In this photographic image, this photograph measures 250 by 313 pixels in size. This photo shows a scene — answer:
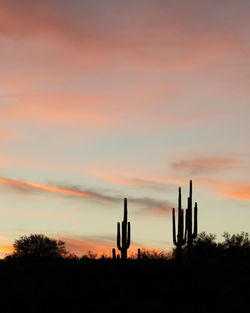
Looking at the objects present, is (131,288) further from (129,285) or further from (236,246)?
(236,246)

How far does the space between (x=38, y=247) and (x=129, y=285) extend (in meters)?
35.8

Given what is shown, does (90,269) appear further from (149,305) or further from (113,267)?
Answer: (149,305)

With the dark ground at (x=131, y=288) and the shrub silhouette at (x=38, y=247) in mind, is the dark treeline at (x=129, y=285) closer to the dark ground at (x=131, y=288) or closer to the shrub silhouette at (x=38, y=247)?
the dark ground at (x=131, y=288)

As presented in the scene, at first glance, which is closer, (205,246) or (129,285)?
(129,285)

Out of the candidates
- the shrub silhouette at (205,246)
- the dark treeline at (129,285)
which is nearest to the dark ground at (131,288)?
the dark treeline at (129,285)

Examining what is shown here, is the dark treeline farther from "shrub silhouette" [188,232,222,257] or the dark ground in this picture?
"shrub silhouette" [188,232,222,257]

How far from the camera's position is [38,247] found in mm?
67000

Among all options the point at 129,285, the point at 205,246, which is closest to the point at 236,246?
the point at 205,246

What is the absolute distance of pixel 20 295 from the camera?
32.0 meters

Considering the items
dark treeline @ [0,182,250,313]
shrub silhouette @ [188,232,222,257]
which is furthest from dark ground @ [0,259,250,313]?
shrub silhouette @ [188,232,222,257]

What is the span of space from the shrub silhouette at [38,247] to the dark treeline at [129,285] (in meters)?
23.0

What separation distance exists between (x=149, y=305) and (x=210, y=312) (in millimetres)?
2761

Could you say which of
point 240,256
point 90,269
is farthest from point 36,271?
point 240,256

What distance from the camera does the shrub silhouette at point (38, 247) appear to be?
66.3 meters
